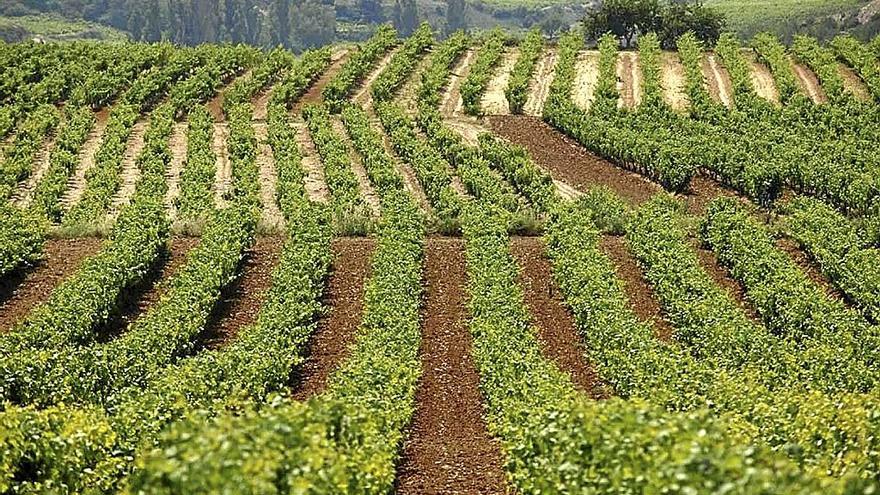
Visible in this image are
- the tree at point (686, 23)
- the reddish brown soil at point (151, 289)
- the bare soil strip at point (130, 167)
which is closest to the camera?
the reddish brown soil at point (151, 289)

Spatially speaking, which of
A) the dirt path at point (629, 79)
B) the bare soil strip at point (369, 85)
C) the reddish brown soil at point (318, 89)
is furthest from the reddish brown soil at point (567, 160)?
the reddish brown soil at point (318, 89)

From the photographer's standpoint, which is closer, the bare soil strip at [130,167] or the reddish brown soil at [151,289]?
the reddish brown soil at [151,289]

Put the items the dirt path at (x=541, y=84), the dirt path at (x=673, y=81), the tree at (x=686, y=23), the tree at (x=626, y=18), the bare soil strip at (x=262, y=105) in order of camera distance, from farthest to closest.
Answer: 1. the tree at (x=626, y=18)
2. the tree at (x=686, y=23)
3. the dirt path at (x=673, y=81)
4. the dirt path at (x=541, y=84)
5. the bare soil strip at (x=262, y=105)

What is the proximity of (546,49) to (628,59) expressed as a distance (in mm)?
5727

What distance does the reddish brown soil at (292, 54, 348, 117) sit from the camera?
185 feet

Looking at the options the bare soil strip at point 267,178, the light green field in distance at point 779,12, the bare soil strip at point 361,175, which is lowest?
the light green field in distance at point 779,12

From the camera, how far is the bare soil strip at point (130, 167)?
40.1 m

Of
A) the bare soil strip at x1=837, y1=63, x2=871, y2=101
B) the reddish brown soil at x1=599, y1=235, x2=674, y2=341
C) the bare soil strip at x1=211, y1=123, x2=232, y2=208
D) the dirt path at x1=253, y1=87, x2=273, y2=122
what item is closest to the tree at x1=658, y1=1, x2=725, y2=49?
the bare soil strip at x1=837, y1=63, x2=871, y2=101

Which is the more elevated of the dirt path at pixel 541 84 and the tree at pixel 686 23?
the tree at pixel 686 23

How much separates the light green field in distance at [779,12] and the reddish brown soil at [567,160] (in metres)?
129

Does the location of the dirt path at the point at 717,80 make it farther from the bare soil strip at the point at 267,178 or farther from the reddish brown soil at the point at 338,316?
the reddish brown soil at the point at 338,316

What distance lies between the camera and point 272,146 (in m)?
47.1

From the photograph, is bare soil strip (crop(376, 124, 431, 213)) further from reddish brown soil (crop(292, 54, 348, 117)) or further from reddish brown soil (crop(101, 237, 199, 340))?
reddish brown soil (crop(101, 237, 199, 340))

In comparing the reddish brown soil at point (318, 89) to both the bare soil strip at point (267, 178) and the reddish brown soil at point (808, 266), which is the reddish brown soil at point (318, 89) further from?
the reddish brown soil at point (808, 266)
